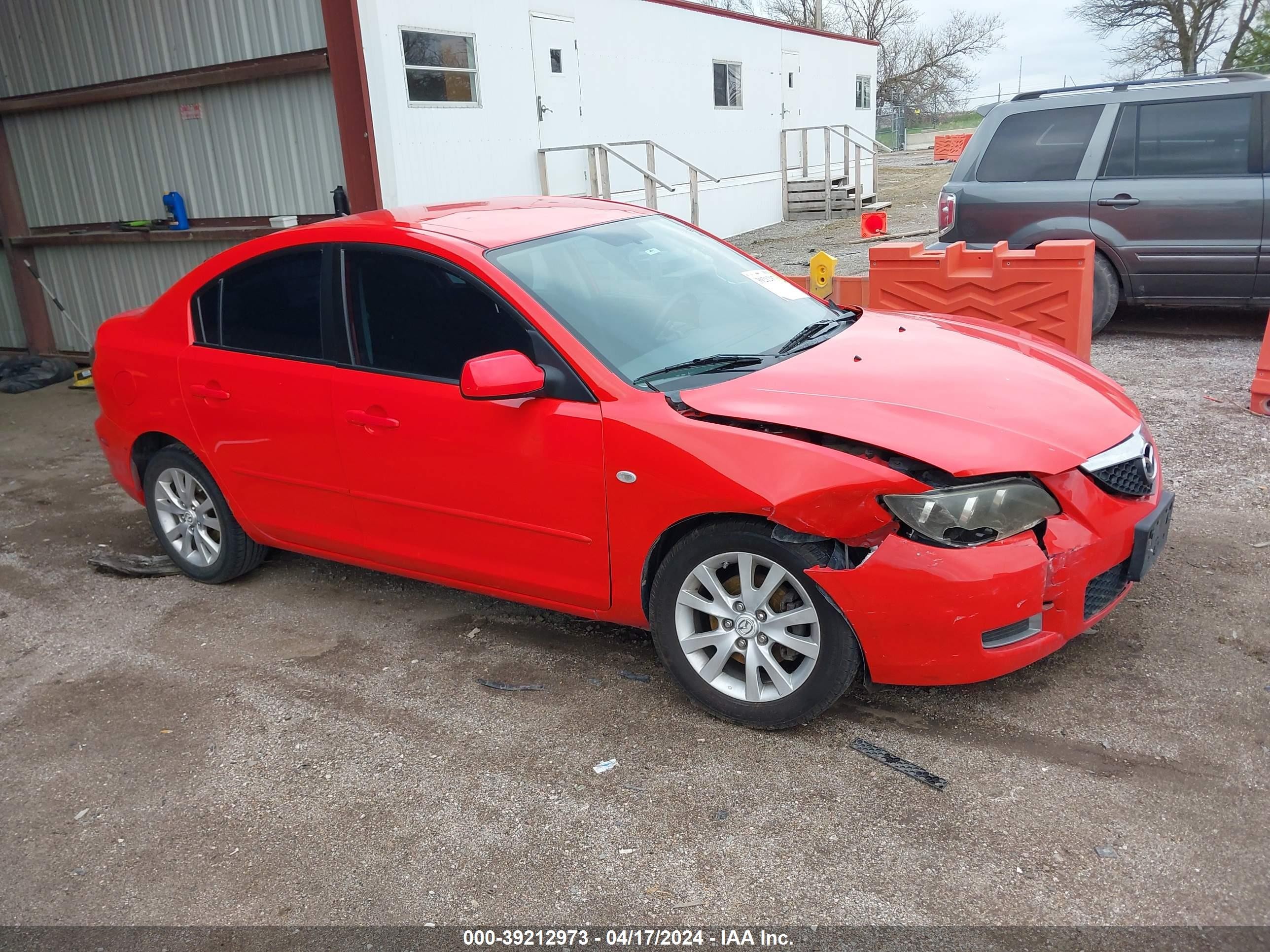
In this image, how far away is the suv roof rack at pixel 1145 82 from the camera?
7.50 m

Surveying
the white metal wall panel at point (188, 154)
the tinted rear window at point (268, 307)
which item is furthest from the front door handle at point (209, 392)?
the white metal wall panel at point (188, 154)

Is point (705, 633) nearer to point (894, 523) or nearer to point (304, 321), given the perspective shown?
point (894, 523)

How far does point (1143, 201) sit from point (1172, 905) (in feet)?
21.8

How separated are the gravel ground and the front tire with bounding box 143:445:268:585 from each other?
7.02m

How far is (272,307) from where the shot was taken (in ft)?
14.1

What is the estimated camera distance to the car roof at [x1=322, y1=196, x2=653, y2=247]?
3.95m

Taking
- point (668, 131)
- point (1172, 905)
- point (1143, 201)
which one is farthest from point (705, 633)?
point (668, 131)

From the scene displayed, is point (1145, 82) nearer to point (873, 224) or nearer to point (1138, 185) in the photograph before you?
point (1138, 185)

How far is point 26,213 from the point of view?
36.2ft

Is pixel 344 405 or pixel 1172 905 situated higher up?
pixel 344 405

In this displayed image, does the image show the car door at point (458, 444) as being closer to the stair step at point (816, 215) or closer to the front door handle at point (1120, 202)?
the front door handle at point (1120, 202)

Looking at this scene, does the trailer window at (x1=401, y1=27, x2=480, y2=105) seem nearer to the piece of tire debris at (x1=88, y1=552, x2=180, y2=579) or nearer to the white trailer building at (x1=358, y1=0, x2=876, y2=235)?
the white trailer building at (x1=358, y1=0, x2=876, y2=235)

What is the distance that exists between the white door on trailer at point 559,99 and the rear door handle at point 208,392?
8.45 metres

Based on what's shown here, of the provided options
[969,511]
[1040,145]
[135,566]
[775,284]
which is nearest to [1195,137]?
[1040,145]
